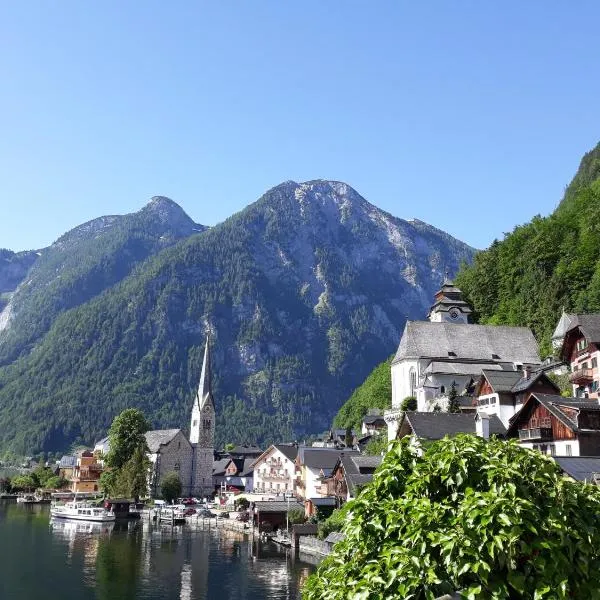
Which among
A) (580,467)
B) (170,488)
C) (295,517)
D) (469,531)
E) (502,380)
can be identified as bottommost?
(170,488)

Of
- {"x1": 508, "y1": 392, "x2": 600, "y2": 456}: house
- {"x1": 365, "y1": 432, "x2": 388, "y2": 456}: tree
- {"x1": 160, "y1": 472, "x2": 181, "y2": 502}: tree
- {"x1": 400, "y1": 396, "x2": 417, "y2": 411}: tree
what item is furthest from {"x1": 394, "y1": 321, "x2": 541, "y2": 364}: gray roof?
{"x1": 160, "y1": 472, "x2": 181, "y2": 502}: tree

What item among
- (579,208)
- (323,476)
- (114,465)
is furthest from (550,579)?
(579,208)

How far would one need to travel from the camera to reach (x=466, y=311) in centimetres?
11062

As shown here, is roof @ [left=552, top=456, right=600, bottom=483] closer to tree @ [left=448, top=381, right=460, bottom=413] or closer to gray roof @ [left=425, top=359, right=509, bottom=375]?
tree @ [left=448, top=381, right=460, bottom=413]

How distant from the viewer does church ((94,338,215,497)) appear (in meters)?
134

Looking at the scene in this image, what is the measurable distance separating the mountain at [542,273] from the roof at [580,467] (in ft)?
171

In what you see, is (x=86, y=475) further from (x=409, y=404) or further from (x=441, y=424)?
(x=441, y=424)

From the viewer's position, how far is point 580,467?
132 ft

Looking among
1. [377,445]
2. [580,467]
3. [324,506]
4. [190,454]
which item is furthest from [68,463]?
[580,467]

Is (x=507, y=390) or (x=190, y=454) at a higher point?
(x=507, y=390)

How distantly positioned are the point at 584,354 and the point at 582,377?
2.77 m

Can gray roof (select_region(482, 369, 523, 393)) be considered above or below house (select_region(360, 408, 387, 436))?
above

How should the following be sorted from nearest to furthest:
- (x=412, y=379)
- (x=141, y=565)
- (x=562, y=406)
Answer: (x=562, y=406)
(x=141, y=565)
(x=412, y=379)

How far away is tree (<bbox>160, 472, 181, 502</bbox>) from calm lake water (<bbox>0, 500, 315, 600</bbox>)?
29.5m
